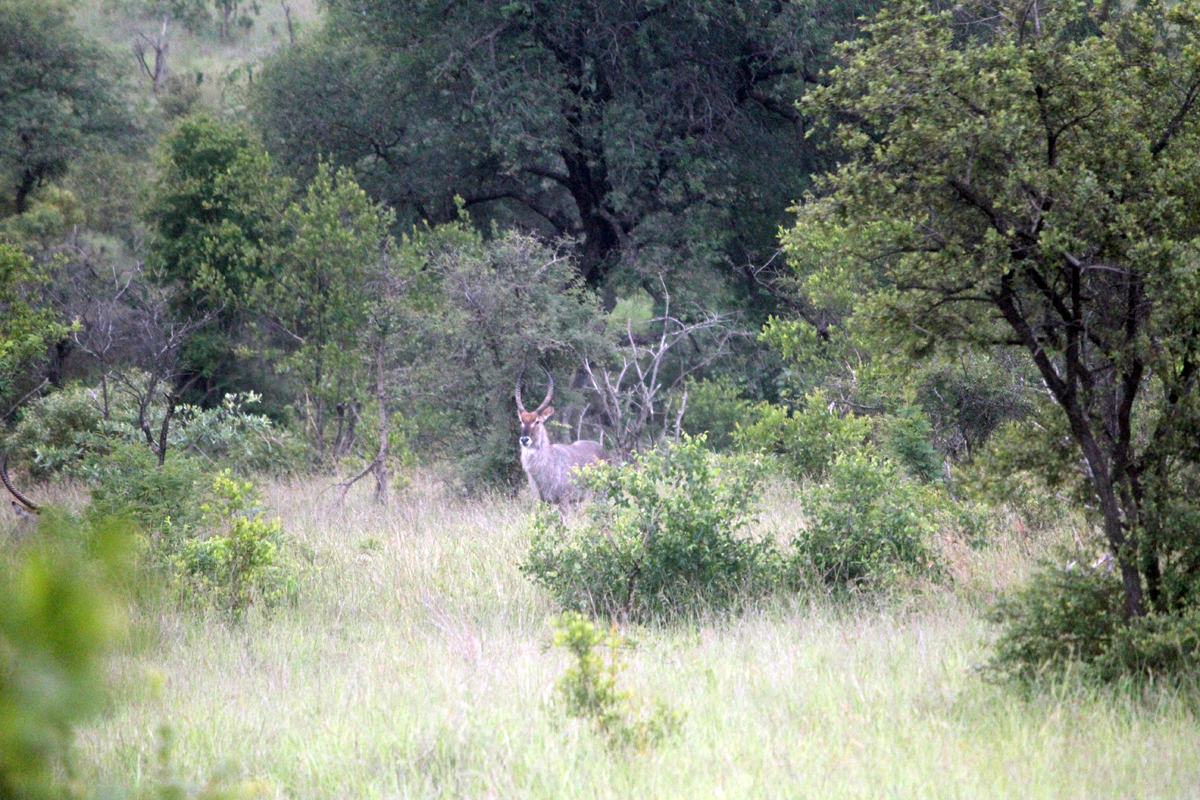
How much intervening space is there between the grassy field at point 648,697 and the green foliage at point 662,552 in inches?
12.6

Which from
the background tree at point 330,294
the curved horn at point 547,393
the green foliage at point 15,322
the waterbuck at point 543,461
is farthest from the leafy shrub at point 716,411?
→ the green foliage at point 15,322

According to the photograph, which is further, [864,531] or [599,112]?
[599,112]

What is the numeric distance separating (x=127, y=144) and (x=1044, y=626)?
86.5 feet

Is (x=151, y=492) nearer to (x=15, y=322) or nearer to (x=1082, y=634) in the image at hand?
(x=15, y=322)

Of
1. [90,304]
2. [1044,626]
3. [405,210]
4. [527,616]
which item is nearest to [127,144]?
[90,304]

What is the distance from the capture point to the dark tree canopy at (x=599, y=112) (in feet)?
51.9

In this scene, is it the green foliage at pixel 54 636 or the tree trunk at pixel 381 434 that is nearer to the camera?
the green foliage at pixel 54 636

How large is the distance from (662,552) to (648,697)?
7.56ft

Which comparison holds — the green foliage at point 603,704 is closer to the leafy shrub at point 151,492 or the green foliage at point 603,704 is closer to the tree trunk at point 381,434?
the leafy shrub at point 151,492

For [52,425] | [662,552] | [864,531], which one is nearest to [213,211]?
[52,425]

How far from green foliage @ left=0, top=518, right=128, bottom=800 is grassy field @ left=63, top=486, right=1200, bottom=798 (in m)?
0.76

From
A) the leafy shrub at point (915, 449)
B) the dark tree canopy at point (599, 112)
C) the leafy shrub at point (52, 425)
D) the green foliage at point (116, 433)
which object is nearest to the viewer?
the leafy shrub at point (915, 449)

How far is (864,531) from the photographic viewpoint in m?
7.45

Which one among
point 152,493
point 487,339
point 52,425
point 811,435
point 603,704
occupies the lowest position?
point 603,704
